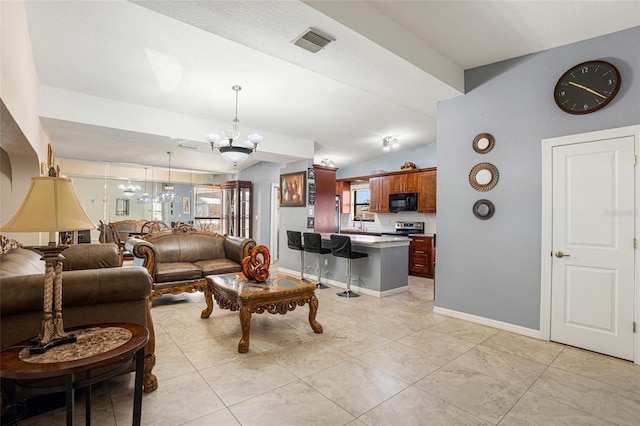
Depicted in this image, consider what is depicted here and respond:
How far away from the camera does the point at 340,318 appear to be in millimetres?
3791

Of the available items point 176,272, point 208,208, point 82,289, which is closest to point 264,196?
point 208,208

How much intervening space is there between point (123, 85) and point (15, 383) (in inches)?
134

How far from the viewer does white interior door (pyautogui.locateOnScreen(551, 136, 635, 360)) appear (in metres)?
2.76

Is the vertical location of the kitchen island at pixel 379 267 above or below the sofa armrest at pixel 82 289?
below

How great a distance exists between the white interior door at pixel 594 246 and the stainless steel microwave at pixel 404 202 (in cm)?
370

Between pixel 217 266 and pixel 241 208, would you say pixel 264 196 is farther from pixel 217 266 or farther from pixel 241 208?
pixel 217 266

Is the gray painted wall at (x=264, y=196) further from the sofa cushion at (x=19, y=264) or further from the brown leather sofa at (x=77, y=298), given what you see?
the brown leather sofa at (x=77, y=298)

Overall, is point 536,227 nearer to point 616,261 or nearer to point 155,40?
point 616,261

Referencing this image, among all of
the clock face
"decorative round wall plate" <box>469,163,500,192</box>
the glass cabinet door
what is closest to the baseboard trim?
"decorative round wall plate" <box>469,163,500,192</box>

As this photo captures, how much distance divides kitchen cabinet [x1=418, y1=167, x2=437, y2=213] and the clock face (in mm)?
3468

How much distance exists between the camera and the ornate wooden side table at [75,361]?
1326mm

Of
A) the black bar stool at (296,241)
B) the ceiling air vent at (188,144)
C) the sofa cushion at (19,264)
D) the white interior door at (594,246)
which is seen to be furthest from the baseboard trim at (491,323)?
the ceiling air vent at (188,144)

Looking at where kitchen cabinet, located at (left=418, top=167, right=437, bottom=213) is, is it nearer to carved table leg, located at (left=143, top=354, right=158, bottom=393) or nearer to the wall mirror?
the wall mirror

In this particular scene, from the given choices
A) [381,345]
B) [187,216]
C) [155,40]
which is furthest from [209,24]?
[187,216]
